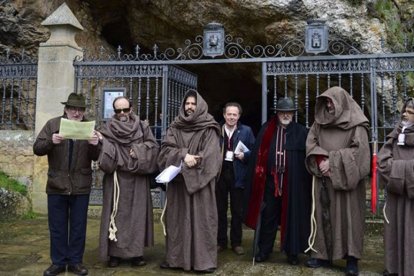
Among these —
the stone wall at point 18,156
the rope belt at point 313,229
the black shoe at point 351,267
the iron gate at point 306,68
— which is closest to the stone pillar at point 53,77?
the stone wall at point 18,156

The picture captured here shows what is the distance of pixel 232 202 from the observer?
19.1 feet

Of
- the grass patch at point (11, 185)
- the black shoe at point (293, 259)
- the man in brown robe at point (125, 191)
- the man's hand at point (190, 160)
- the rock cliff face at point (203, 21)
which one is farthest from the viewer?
the rock cliff face at point (203, 21)

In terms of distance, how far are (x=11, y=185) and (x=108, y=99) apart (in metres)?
2.34

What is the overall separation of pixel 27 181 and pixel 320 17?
6277 mm

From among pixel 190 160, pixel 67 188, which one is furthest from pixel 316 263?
pixel 67 188

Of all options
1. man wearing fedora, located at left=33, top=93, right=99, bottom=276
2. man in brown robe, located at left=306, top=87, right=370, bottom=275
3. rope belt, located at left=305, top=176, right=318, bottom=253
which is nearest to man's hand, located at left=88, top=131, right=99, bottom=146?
man wearing fedora, located at left=33, top=93, right=99, bottom=276

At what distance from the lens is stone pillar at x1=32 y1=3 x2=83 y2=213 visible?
8.12 meters

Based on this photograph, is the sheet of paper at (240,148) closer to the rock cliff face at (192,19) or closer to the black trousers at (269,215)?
the black trousers at (269,215)

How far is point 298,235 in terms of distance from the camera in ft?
16.4

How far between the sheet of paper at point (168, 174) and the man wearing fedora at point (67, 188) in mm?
706

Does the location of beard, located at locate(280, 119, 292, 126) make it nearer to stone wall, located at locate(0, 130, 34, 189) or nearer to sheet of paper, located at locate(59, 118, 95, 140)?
sheet of paper, located at locate(59, 118, 95, 140)

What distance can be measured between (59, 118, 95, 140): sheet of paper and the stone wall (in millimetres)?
4295

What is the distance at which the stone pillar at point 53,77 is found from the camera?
812 cm

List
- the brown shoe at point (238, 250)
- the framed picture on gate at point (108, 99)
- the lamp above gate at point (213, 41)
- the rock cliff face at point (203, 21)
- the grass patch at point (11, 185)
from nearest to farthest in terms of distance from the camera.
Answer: the brown shoe at point (238, 250) < the lamp above gate at point (213, 41) < the framed picture on gate at point (108, 99) < the grass patch at point (11, 185) < the rock cliff face at point (203, 21)
